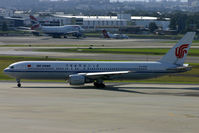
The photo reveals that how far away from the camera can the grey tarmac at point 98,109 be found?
31266mm

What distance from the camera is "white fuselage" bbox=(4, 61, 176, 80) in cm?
5672

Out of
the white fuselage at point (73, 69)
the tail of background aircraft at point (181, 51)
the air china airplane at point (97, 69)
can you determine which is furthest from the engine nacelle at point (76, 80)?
the tail of background aircraft at point (181, 51)

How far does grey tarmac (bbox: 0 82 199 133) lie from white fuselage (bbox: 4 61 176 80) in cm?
156

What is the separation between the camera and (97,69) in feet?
190

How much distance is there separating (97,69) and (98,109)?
1936cm

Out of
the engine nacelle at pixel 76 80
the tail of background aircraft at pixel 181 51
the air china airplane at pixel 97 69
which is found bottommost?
the engine nacelle at pixel 76 80

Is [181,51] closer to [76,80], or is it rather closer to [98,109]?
[76,80]

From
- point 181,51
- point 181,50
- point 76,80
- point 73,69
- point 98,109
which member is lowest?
point 76,80

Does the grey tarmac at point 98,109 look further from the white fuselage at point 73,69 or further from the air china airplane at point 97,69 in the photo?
the white fuselage at point 73,69

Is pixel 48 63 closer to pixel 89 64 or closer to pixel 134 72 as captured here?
pixel 89 64

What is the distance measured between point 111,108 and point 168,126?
28.4ft

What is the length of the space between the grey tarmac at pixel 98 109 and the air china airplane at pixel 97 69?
4.57ft

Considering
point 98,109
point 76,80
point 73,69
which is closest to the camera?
point 98,109

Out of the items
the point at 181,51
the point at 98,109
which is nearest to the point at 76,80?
the point at 181,51
